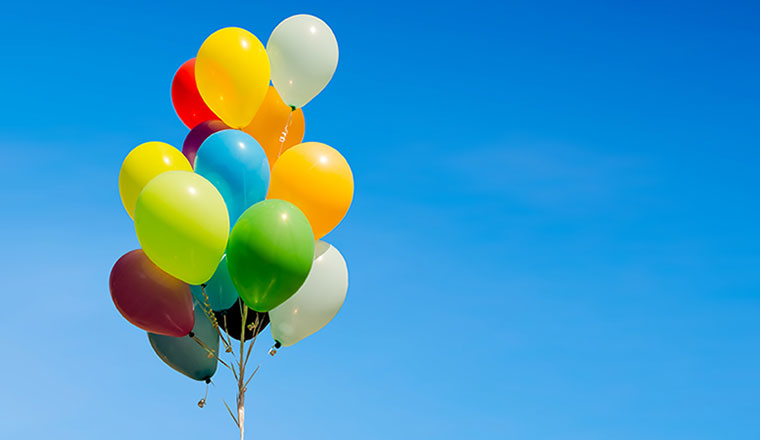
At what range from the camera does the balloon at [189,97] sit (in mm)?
8406

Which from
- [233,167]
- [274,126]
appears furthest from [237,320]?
[274,126]

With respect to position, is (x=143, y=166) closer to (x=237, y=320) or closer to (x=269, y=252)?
(x=269, y=252)

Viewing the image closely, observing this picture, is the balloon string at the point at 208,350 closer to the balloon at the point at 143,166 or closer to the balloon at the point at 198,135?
the balloon at the point at 143,166

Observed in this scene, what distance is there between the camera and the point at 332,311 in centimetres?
798

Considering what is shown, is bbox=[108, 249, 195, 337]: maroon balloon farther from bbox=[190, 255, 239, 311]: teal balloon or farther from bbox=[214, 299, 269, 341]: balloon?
bbox=[214, 299, 269, 341]: balloon

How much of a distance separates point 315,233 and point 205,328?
130 cm

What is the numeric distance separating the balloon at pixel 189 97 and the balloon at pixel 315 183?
1.15 m

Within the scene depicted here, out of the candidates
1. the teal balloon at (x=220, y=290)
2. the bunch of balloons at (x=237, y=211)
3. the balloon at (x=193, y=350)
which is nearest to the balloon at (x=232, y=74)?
the bunch of balloons at (x=237, y=211)

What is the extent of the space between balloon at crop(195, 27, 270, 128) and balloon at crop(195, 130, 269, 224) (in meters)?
0.40

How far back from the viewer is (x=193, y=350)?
309 inches

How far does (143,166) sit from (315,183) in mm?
1472

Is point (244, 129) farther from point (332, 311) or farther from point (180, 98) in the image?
point (332, 311)

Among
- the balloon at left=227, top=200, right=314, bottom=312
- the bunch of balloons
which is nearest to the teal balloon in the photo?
the bunch of balloons

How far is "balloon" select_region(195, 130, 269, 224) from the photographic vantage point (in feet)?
24.2
